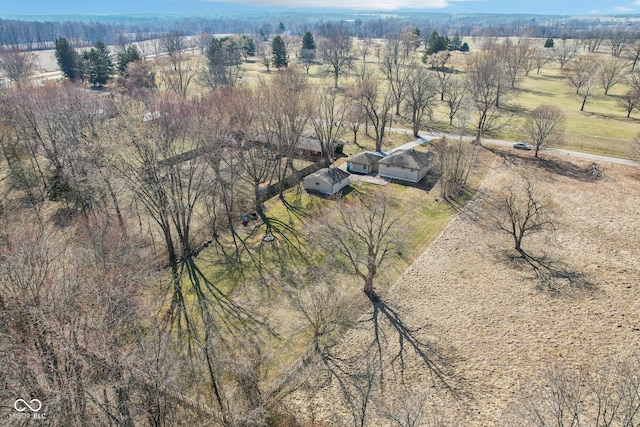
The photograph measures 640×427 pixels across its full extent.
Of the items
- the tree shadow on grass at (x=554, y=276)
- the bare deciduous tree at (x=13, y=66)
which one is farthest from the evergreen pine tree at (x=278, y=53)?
the tree shadow on grass at (x=554, y=276)

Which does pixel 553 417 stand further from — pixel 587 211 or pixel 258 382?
pixel 587 211

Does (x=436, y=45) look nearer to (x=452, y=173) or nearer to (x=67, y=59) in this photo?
(x=452, y=173)

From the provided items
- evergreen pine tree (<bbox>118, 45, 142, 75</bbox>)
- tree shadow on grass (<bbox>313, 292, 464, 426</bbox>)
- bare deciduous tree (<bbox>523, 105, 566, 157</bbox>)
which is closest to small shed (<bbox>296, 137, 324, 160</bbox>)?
bare deciduous tree (<bbox>523, 105, 566, 157</bbox>)

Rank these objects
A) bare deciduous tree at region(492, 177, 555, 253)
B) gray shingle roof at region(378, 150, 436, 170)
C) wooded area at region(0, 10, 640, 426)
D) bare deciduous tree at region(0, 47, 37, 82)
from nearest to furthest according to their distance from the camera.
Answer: wooded area at region(0, 10, 640, 426) → bare deciduous tree at region(492, 177, 555, 253) → gray shingle roof at region(378, 150, 436, 170) → bare deciduous tree at region(0, 47, 37, 82)

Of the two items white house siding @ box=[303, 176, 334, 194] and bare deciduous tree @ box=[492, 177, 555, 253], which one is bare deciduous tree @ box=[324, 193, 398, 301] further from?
bare deciduous tree @ box=[492, 177, 555, 253]

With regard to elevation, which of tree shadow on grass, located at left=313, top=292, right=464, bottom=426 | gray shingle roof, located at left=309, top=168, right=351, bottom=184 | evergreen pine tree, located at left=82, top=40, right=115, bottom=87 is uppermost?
evergreen pine tree, located at left=82, top=40, right=115, bottom=87

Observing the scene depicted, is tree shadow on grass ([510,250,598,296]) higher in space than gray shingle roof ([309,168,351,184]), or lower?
lower

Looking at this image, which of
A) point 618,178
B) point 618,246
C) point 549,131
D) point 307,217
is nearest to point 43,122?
point 307,217
